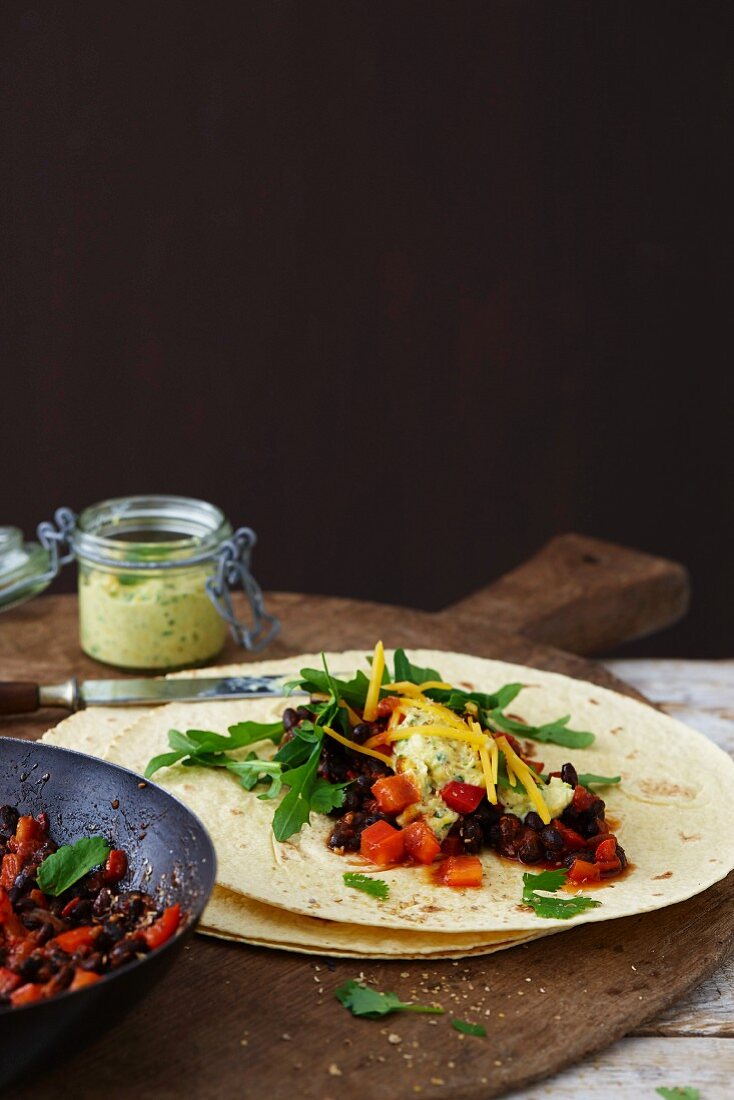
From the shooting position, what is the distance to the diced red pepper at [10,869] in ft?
9.48

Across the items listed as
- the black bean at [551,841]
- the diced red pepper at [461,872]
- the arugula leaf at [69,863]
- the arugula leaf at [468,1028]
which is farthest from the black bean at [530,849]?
the arugula leaf at [69,863]

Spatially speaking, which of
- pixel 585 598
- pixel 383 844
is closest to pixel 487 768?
pixel 383 844

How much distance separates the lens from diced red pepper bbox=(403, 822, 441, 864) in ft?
10.9

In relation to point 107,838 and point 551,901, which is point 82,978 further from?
point 551,901

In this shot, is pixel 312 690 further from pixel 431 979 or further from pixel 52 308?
pixel 52 308

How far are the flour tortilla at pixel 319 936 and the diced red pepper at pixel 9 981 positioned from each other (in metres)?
0.63

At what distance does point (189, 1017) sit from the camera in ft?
9.06

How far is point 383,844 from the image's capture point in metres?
3.31

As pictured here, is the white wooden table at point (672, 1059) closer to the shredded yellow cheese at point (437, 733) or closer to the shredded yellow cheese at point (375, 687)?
the shredded yellow cheese at point (437, 733)

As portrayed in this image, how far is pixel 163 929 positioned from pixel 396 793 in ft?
3.08

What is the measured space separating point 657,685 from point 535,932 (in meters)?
2.10

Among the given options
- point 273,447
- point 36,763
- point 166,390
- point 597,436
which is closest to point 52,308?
point 166,390

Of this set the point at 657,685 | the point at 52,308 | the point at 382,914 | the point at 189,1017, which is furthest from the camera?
the point at 52,308

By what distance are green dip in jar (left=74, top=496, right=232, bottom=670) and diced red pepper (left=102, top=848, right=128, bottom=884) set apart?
180 centimetres
